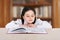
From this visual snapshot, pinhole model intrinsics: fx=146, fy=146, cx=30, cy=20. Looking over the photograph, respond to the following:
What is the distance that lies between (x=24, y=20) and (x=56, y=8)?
1.13 meters

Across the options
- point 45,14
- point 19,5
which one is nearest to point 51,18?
point 45,14

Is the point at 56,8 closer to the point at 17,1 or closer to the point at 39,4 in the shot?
the point at 39,4

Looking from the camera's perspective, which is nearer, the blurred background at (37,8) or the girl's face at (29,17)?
the girl's face at (29,17)

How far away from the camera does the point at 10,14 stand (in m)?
2.88

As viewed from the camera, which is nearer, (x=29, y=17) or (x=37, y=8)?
(x=29, y=17)

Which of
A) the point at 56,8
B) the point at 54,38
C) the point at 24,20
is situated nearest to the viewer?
the point at 54,38

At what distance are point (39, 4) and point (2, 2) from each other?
73 cm

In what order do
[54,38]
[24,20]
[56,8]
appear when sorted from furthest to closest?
[56,8], [24,20], [54,38]

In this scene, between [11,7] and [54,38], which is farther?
[11,7]

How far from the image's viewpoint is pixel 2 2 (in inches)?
112

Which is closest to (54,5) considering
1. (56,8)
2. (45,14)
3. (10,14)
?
(56,8)

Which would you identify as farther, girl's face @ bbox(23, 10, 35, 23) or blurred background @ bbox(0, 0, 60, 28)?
blurred background @ bbox(0, 0, 60, 28)

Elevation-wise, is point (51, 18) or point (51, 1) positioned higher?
point (51, 1)

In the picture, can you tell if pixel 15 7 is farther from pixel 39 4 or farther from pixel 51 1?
pixel 51 1
